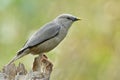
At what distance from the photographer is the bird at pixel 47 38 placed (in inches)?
285

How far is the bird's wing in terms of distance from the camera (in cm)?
723

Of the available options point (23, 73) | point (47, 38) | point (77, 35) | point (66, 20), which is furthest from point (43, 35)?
point (23, 73)

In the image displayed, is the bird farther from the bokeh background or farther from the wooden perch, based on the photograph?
the wooden perch

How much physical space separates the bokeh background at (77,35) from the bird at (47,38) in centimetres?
49

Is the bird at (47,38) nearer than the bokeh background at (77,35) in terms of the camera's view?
Yes

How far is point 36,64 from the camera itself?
21.5 ft

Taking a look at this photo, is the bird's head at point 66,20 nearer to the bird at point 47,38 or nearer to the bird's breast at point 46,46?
the bird at point 47,38

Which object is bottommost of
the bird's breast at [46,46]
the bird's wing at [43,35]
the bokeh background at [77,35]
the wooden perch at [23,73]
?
the bokeh background at [77,35]

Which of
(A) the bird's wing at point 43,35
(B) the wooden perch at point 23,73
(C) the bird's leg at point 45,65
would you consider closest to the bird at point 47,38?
(A) the bird's wing at point 43,35

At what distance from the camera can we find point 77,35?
827 centimetres

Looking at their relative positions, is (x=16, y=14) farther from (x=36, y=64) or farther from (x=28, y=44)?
(x=36, y=64)

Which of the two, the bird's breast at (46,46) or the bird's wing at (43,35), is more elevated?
the bird's wing at (43,35)

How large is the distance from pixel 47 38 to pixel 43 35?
0.08m

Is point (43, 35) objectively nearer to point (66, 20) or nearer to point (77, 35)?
point (66, 20)
